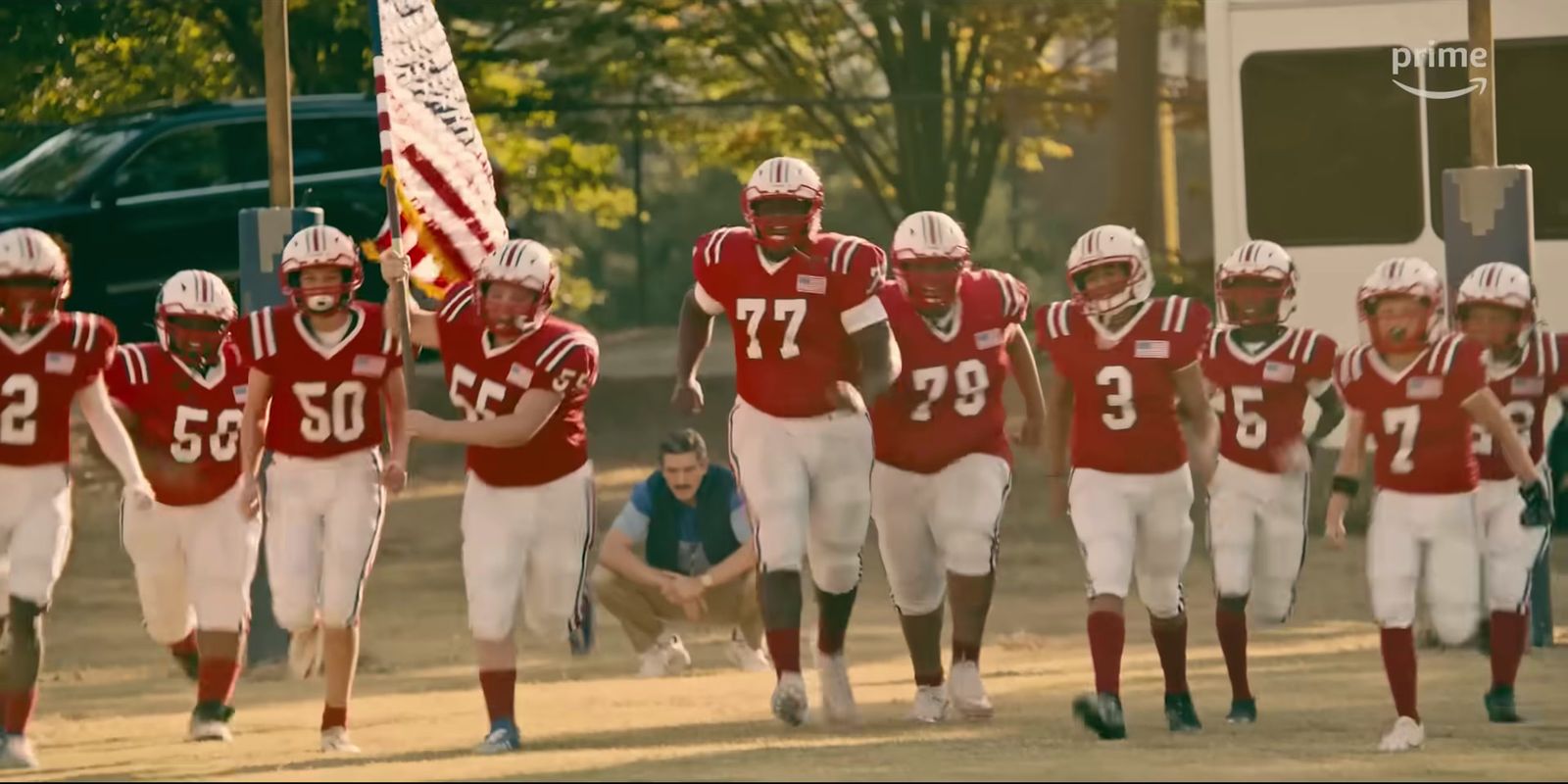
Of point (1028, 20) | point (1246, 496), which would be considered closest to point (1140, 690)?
point (1246, 496)

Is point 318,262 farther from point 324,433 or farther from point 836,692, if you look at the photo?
point 836,692

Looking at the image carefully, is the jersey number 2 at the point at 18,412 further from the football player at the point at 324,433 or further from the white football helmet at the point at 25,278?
the football player at the point at 324,433

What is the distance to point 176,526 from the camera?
524 inches

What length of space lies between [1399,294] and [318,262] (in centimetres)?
402

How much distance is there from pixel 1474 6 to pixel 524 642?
5988 millimetres

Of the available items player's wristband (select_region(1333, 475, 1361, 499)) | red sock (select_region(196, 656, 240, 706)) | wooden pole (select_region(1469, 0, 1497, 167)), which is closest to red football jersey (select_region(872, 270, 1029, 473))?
player's wristband (select_region(1333, 475, 1361, 499))

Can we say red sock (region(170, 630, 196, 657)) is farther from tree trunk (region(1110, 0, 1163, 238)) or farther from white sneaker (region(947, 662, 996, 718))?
tree trunk (region(1110, 0, 1163, 238))

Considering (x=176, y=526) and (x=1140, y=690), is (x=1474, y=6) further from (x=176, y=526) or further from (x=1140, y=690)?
(x=176, y=526)

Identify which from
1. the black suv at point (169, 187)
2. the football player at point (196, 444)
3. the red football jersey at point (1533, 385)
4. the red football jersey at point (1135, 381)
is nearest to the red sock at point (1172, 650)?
the red football jersey at point (1135, 381)

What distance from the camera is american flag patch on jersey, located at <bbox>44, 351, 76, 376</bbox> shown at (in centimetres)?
1227

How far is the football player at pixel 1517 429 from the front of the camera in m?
12.8

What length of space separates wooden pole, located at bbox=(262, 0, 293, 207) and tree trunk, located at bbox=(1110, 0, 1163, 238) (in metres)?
10.1

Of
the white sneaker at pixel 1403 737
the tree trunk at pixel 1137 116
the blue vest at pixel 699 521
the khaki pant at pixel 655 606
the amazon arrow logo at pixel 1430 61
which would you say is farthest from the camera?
the tree trunk at pixel 1137 116

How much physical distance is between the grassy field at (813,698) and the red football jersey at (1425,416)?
3.15 ft
